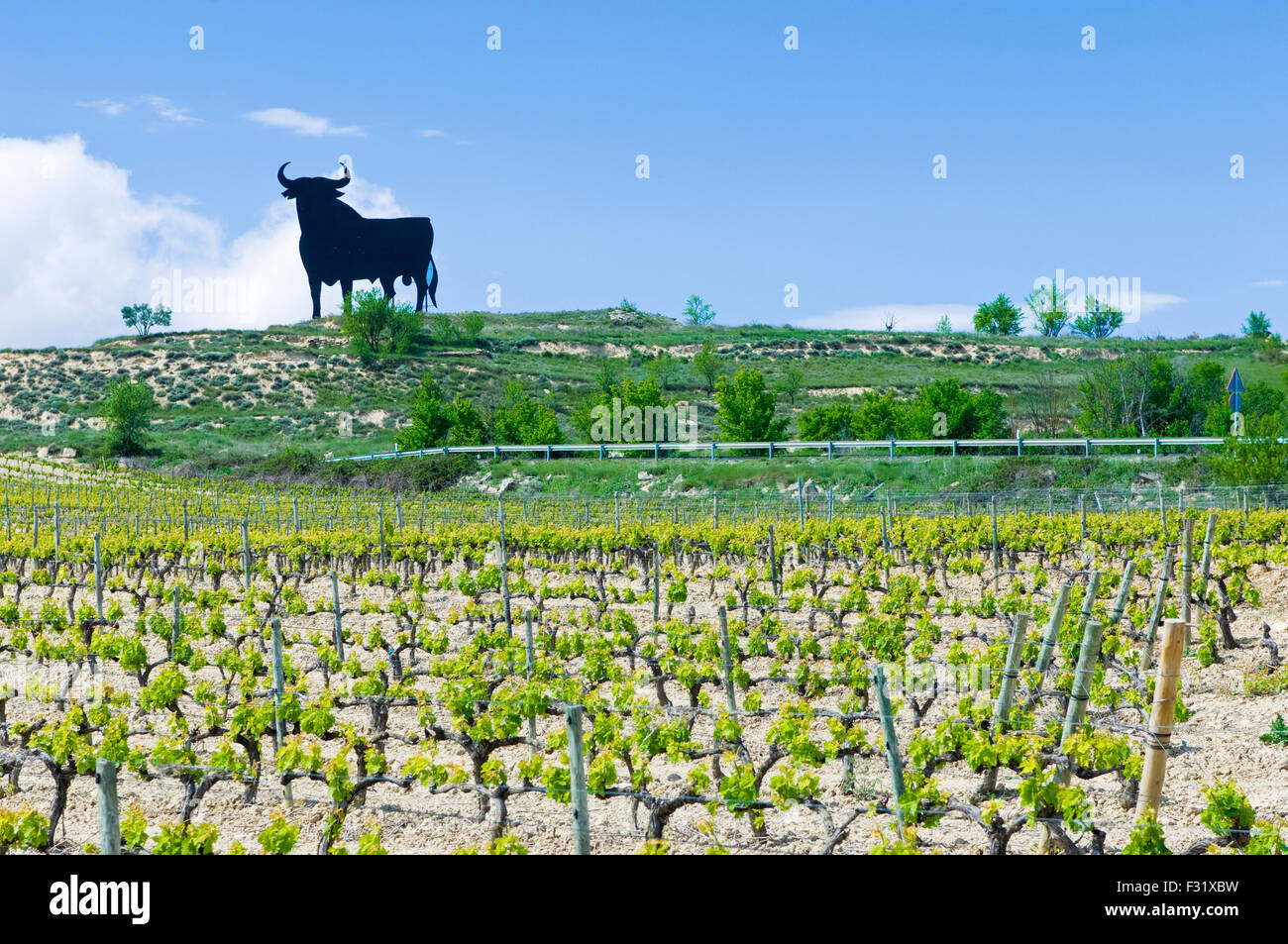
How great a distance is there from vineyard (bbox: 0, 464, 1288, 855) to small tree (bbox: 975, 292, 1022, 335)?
102m

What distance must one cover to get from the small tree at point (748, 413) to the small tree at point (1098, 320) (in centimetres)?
7574

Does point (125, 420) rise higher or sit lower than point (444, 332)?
lower

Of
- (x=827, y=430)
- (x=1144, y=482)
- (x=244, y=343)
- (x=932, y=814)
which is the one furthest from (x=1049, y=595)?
(x=244, y=343)

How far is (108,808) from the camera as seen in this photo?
6.14 m

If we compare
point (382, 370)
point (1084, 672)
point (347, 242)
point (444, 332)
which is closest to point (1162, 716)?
point (1084, 672)

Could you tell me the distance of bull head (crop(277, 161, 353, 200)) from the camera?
263ft

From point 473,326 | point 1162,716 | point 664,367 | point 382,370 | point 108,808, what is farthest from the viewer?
point 473,326

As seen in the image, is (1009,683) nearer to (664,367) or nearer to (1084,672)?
(1084,672)

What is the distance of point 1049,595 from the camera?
1906 cm

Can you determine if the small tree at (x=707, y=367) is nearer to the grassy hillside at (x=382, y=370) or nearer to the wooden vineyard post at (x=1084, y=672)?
the grassy hillside at (x=382, y=370)

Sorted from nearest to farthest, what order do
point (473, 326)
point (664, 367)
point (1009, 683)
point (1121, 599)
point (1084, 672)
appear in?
1. point (1084, 672)
2. point (1009, 683)
3. point (1121, 599)
4. point (664, 367)
5. point (473, 326)

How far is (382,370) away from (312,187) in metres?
13.8

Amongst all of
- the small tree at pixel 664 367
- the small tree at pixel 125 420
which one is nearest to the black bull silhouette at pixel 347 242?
the small tree at pixel 664 367
